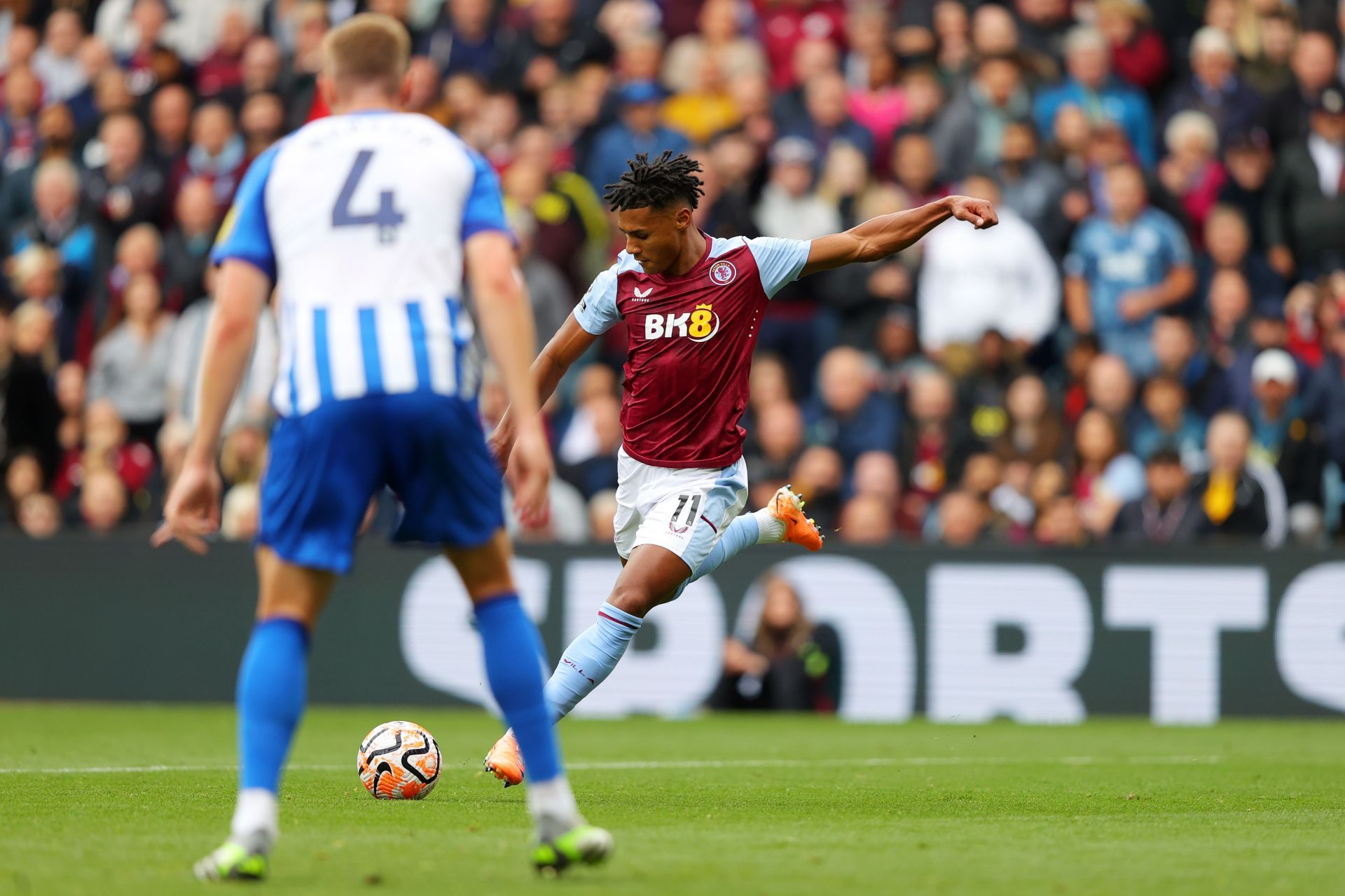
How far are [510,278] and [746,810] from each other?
2.95 m

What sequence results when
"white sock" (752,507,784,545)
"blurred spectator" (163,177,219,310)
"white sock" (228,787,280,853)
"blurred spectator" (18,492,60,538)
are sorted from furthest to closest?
"blurred spectator" (163,177,219,310) < "blurred spectator" (18,492,60,538) < "white sock" (752,507,784,545) < "white sock" (228,787,280,853)

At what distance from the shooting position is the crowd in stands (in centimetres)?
1446

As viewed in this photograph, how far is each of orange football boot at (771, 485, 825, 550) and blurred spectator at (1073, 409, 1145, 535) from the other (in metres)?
5.61

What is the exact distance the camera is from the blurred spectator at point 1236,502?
13.9 m

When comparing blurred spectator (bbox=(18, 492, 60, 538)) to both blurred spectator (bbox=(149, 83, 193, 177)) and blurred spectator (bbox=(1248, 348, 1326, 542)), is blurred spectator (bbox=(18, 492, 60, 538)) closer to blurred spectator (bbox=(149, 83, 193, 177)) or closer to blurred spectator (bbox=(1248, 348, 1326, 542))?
blurred spectator (bbox=(149, 83, 193, 177))

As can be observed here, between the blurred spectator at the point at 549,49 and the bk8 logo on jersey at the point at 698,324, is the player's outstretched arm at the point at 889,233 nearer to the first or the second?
the bk8 logo on jersey at the point at 698,324

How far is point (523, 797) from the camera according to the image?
26.2ft

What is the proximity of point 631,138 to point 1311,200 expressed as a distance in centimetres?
561

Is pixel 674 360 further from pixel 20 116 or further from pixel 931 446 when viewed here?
pixel 20 116

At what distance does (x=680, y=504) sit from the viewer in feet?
27.2

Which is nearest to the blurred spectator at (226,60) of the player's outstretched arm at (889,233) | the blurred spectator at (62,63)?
the blurred spectator at (62,63)

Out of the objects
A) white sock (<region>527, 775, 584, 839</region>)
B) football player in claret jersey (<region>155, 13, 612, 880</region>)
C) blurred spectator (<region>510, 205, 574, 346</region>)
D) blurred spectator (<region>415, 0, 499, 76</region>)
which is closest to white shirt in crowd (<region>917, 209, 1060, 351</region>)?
blurred spectator (<region>510, 205, 574, 346</region>)

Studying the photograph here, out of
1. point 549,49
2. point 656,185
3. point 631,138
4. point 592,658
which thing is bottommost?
point 592,658

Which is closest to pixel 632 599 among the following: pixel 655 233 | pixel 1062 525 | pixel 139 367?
pixel 655 233
